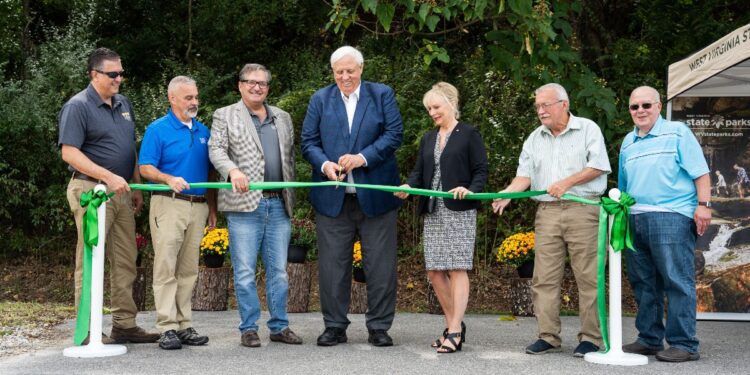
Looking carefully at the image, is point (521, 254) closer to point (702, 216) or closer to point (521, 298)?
point (521, 298)

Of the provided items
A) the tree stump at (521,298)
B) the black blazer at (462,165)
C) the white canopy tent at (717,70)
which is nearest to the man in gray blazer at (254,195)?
the black blazer at (462,165)

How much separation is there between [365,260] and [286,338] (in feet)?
2.59

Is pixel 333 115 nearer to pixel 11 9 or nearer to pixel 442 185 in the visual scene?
pixel 442 185

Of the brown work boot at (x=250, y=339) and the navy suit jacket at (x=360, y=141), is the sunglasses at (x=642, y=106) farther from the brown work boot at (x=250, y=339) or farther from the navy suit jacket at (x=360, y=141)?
the brown work boot at (x=250, y=339)

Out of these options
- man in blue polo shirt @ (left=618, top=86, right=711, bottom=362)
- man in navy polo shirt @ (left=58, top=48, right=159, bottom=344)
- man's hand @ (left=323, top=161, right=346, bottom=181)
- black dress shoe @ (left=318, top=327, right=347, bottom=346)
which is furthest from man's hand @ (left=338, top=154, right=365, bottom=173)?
man in blue polo shirt @ (left=618, top=86, right=711, bottom=362)

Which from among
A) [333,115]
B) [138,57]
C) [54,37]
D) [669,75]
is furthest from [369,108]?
[138,57]

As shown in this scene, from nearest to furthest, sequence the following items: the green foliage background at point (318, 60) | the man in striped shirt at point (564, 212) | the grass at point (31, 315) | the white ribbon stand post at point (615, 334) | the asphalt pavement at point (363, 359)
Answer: the asphalt pavement at point (363, 359), the white ribbon stand post at point (615, 334), the man in striped shirt at point (564, 212), the grass at point (31, 315), the green foliage background at point (318, 60)

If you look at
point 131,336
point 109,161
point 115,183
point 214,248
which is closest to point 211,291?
point 214,248

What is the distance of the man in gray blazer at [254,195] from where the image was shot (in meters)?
6.30

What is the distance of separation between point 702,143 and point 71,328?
569 cm

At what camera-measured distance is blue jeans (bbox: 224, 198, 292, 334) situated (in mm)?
6332

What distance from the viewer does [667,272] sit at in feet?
19.4

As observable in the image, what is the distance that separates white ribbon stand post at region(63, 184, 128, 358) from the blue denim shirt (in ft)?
11.5

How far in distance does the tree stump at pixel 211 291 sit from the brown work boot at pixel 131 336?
2.84 m
